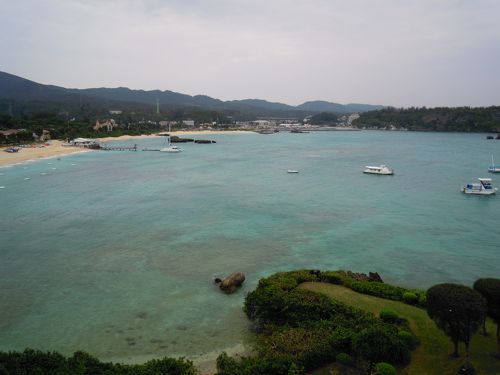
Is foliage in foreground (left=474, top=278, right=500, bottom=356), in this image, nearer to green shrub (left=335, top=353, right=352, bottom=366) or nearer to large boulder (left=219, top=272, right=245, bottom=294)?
green shrub (left=335, top=353, right=352, bottom=366)

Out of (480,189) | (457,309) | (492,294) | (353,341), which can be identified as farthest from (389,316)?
(480,189)

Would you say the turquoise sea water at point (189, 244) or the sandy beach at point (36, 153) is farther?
the sandy beach at point (36, 153)

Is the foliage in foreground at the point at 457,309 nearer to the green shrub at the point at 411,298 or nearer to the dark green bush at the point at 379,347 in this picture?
the dark green bush at the point at 379,347

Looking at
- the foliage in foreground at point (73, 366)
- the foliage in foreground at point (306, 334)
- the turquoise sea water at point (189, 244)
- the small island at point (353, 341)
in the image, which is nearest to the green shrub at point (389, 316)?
the small island at point (353, 341)

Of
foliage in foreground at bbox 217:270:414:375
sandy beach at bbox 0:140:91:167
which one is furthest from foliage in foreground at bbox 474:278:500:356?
sandy beach at bbox 0:140:91:167

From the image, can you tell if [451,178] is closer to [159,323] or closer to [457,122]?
[159,323]

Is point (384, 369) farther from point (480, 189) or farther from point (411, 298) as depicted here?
point (480, 189)

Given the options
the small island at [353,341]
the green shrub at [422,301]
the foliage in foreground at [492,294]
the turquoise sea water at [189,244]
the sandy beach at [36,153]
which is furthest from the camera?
the sandy beach at [36,153]
